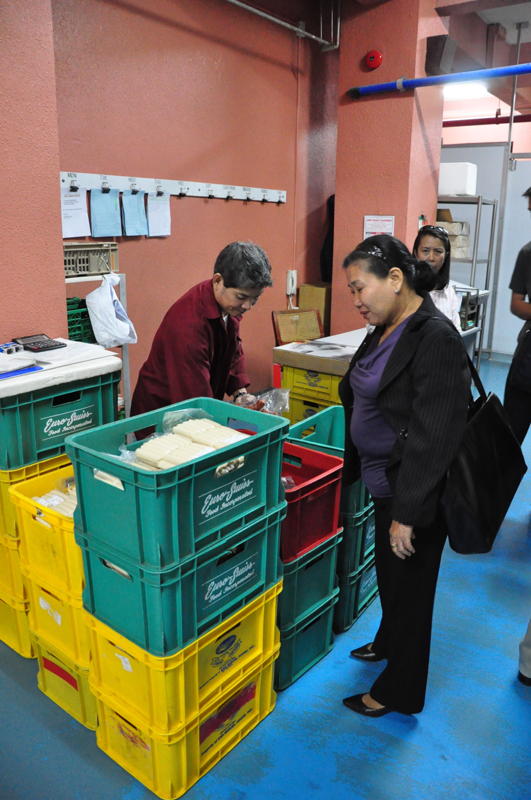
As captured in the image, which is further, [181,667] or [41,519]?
[41,519]

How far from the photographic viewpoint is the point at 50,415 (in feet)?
7.23

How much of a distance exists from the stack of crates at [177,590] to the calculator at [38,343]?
2.58ft

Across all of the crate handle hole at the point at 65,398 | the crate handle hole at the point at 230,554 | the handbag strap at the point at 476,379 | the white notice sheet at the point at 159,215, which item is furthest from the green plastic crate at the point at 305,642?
the white notice sheet at the point at 159,215

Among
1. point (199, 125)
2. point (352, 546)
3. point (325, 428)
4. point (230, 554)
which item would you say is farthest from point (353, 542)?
point (199, 125)

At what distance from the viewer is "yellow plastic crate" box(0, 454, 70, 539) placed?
2.12 meters

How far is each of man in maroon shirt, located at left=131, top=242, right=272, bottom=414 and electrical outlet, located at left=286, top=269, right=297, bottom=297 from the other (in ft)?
10.9

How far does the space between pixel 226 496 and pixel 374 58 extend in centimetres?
454

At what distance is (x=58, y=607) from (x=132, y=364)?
2.48 meters

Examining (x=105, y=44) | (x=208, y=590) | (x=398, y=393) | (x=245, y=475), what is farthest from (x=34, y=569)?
(x=105, y=44)

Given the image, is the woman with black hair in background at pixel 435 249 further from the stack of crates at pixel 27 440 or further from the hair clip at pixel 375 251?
the stack of crates at pixel 27 440

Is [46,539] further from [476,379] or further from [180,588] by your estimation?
[476,379]

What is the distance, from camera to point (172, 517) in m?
1.50

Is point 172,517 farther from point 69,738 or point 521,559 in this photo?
point 521,559

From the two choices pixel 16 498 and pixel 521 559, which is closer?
pixel 16 498
